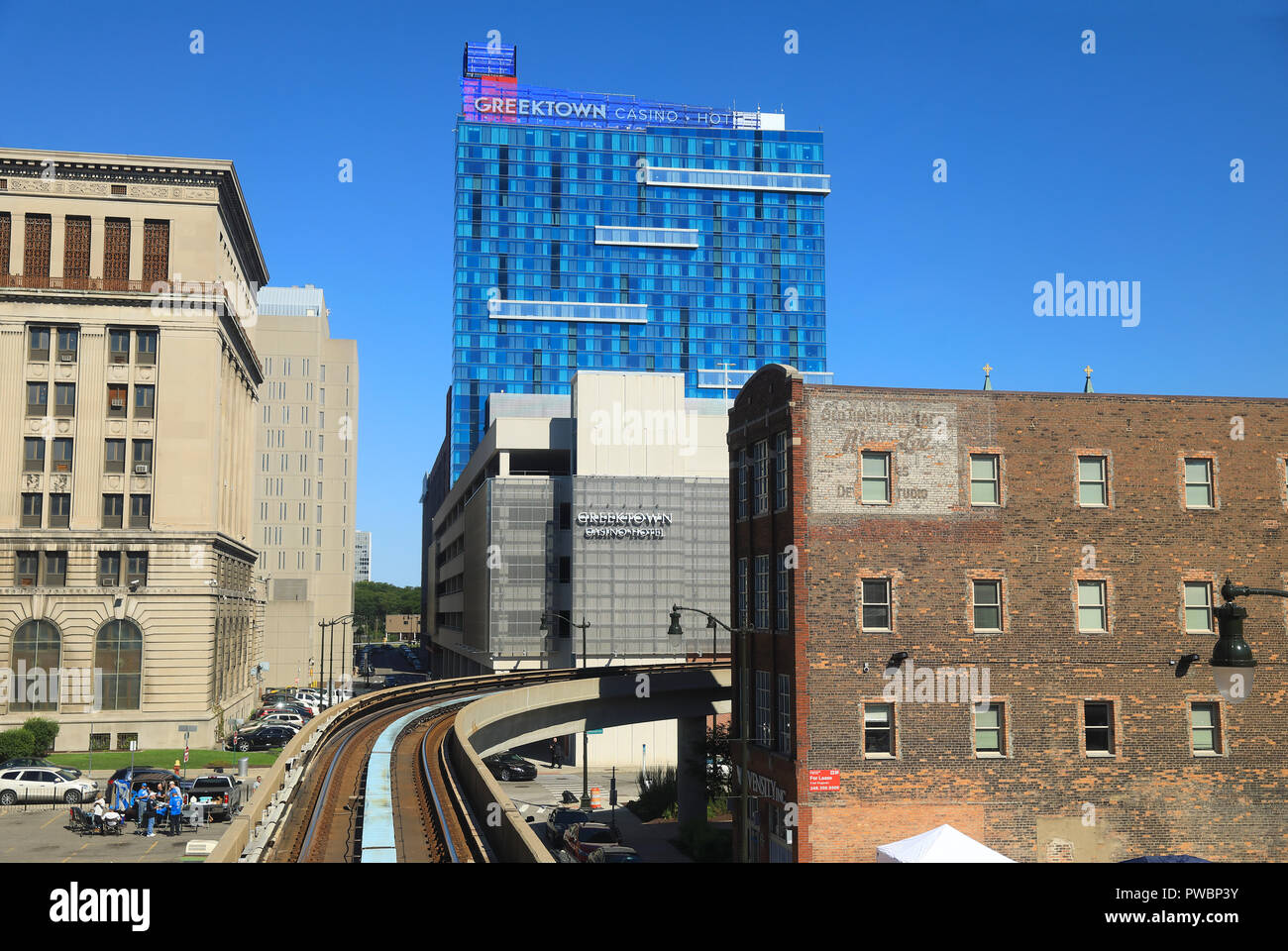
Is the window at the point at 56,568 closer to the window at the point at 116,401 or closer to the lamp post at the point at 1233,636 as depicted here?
the window at the point at 116,401

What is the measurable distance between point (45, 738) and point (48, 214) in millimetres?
31992

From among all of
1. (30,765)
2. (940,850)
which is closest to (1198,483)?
(940,850)

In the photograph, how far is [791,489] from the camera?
39.4 m

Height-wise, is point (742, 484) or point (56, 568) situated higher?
point (742, 484)

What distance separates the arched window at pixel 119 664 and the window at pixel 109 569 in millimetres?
2479

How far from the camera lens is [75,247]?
219ft

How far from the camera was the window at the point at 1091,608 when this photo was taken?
133 feet

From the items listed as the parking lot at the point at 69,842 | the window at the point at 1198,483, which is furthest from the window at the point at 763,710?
the parking lot at the point at 69,842

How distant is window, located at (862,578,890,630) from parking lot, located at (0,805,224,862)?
2526 centimetres

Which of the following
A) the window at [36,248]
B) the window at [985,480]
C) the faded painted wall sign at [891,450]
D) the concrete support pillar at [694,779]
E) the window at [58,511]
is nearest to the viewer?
the faded painted wall sign at [891,450]

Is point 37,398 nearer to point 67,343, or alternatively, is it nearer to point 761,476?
point 67,343

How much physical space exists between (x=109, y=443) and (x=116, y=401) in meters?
2.66

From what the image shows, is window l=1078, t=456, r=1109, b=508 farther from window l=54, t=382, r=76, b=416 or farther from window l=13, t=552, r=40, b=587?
window l=13, t=552, r=40, b=587

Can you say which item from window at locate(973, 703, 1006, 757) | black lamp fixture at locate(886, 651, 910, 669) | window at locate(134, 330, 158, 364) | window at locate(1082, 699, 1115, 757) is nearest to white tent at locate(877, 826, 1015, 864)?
black lamp fixture at locate(886, 651, 910, 669)
